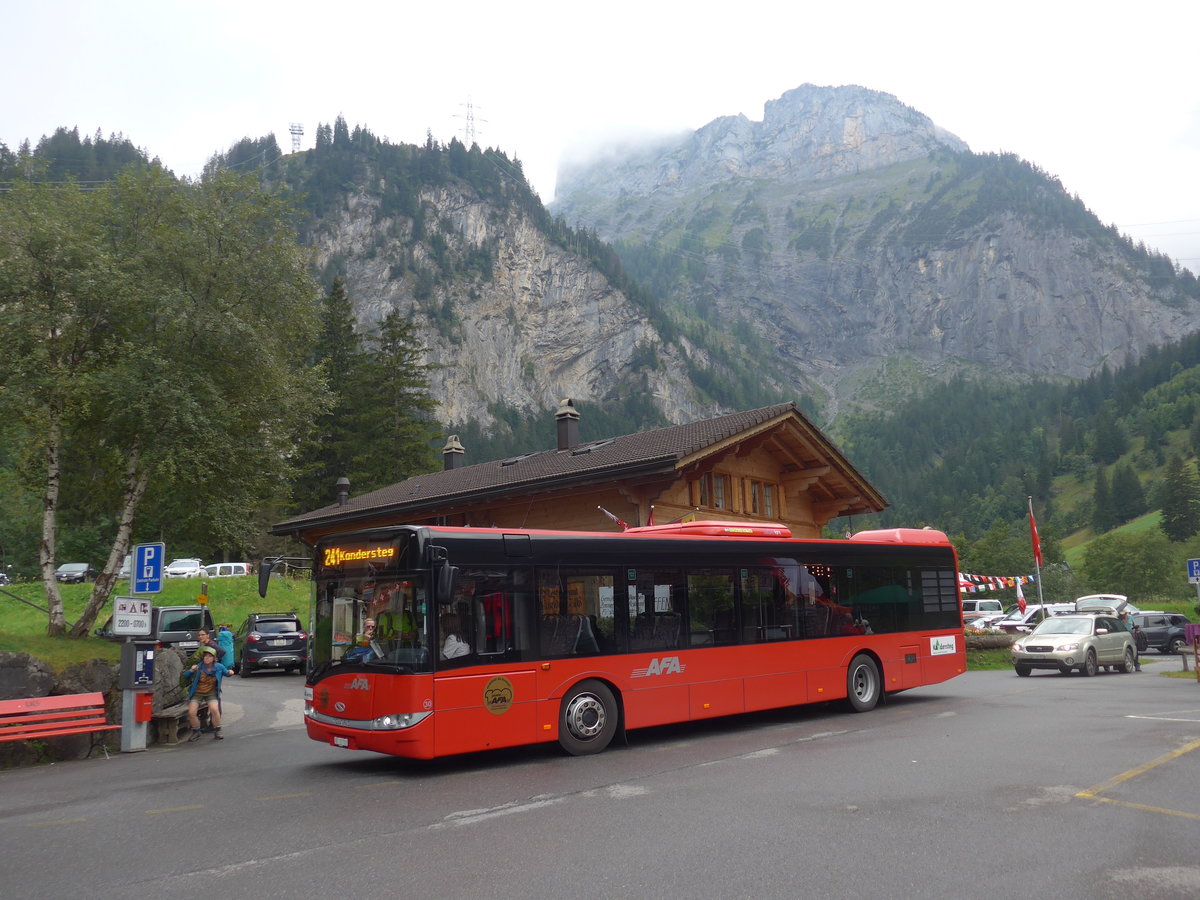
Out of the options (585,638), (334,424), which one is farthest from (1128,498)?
(585,638)

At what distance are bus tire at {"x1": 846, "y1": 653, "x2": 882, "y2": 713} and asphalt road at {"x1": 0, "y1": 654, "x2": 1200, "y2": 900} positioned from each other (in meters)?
1.93

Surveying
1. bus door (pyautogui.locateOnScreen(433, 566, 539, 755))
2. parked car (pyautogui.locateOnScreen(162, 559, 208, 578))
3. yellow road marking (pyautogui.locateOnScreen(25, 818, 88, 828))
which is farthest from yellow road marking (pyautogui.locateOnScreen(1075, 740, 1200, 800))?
parked car (pyautogui.locateOnScreen(162, 559, 208, 578))

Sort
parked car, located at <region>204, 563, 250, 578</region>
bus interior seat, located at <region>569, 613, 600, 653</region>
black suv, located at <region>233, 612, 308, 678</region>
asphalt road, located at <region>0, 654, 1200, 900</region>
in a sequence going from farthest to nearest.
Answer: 1. parked car, located at <region>204, 563, 250, 578</region>
2. black suv, located at <region>233, 612, 308, 678</region>
3. bus interior seat, located at <region>569, 613, 600, 653</region>
4. asphalt road, located at <region>0, 654, 1200, 900</region>

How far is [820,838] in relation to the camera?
671 centimetres

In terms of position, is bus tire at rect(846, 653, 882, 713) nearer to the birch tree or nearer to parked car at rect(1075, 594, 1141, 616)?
the birch tree

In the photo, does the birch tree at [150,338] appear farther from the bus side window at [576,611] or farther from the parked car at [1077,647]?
the parked car at [1077,647]

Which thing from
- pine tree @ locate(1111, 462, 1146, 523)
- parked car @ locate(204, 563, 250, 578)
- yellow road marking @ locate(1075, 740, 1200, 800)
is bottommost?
yellow road marking @ locate(1075, 740, 1200, 800)

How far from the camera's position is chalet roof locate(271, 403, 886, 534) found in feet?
68.1

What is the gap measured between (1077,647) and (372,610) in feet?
63.4

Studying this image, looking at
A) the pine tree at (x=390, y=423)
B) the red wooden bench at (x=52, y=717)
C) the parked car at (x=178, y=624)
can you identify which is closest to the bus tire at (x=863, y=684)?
the red wooden bench at (x=52, y=717)

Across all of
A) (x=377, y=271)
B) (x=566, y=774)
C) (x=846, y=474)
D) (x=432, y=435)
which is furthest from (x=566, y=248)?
(x=566, y=774)

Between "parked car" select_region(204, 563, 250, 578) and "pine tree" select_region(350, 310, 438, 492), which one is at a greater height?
"pine tree" select_region(350, 310, 438, 492)

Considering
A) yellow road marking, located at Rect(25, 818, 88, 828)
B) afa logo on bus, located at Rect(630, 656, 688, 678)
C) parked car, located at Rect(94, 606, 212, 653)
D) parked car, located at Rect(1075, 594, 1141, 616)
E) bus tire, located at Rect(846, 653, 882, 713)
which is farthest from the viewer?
parked car, located at Rect(1075, 594, 1141, 616)

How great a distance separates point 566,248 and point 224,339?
163630 millimetres
